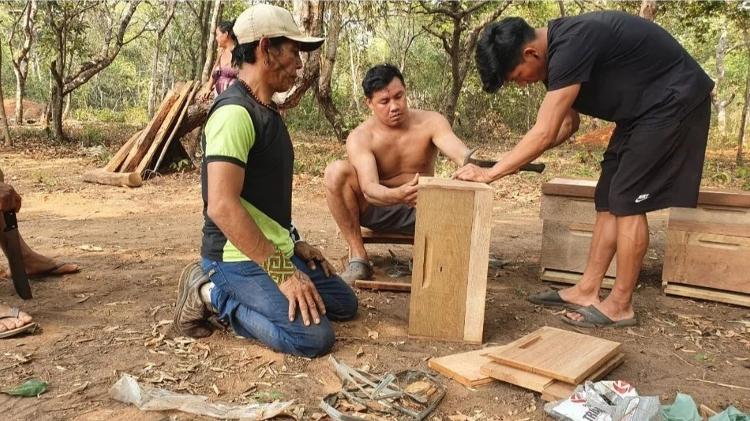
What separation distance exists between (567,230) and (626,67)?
121 centimetres

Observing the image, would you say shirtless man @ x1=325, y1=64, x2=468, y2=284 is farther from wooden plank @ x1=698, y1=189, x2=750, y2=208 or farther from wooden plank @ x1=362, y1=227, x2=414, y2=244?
wooden plank @ x1=698, y1=189, x2=750, y2=208

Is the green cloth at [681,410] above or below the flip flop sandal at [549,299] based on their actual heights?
above

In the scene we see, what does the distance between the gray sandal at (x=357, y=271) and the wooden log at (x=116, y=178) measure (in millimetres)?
4895

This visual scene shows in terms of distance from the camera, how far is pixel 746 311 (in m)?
3.41

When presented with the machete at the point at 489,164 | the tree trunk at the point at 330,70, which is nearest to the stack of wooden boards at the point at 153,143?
the tree trunk at the point at 330,70

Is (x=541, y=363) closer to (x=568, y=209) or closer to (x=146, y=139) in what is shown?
(x=568, y=209)

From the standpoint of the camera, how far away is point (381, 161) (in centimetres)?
378

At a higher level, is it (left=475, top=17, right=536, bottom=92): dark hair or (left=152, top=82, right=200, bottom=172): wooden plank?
(left=475, top=17, right=536, bottom=92): dark hair

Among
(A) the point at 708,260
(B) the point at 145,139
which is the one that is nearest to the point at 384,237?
(A) the point at 708,260

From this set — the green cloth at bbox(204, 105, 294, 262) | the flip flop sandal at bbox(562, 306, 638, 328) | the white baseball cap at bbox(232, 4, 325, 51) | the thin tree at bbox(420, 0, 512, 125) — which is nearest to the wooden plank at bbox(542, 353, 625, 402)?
the flip flop sandal at bbox(562, 306, 638, 328)

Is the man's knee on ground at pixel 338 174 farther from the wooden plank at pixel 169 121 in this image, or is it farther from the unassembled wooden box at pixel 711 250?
the wooden plank at pixel 169 121

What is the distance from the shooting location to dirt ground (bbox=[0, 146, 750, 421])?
2209 millimetres

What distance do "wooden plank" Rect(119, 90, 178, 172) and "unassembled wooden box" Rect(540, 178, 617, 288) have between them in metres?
6.19

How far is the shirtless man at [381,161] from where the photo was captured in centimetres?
361
